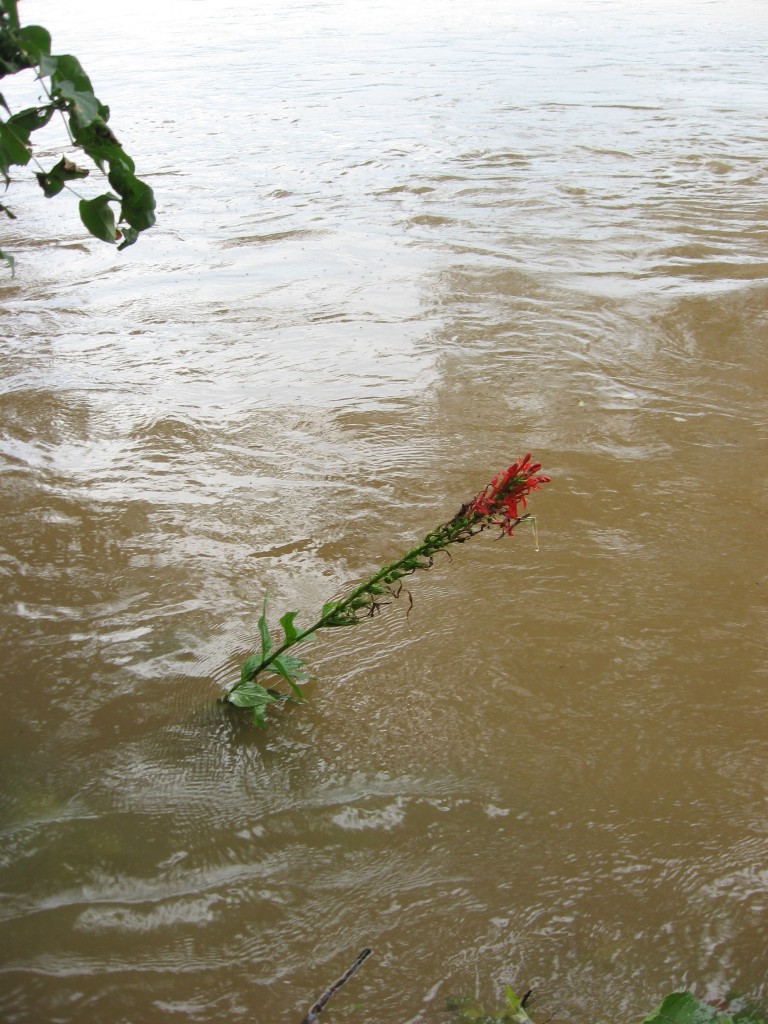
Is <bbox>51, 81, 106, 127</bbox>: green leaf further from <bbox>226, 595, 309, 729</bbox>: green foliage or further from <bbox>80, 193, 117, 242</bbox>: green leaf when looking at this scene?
<bbox>226, 595, 309, 729</bbox>: green foliage

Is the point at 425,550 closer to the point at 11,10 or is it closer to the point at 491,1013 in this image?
the point at 491,1013

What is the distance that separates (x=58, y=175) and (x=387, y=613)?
1670mm

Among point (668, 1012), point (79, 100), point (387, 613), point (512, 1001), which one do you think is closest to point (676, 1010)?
point (668, 1012)

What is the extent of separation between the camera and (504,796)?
7.02 feet

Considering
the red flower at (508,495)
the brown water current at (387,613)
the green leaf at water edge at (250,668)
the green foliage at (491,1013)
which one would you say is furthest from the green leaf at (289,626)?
the green foliage at (491,1013)

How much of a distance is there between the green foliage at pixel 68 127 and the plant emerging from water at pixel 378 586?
2.73 feet

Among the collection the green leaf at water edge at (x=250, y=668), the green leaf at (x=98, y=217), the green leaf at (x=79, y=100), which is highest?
the green leaf at (x=79, y=100)

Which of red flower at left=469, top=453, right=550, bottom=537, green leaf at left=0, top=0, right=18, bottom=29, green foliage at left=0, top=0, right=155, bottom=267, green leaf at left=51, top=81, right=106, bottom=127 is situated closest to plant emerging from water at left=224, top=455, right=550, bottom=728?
red flower at left=469, top=453, right=550, bottom=537

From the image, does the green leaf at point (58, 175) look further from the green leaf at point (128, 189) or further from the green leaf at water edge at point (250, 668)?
the green leaf at water edge at point (250, 668)

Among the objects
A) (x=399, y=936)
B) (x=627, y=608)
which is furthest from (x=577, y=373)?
(x=399, y=936)

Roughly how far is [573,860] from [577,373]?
8.46 ft

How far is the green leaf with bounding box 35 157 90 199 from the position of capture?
1.30 metres

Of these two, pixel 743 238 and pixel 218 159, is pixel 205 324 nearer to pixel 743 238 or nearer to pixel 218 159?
pixel 743 238

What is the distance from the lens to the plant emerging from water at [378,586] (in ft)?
6.29
